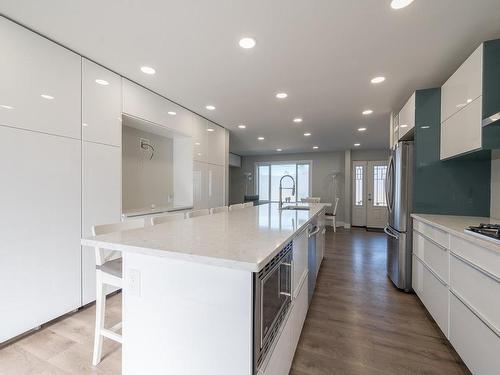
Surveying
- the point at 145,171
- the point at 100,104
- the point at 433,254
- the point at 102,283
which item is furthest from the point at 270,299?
the point at 145,171

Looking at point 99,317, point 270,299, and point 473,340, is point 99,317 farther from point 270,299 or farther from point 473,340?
point 473,340

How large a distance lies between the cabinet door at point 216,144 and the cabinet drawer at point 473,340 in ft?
12.4

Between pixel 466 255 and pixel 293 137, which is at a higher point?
pixel 293 137

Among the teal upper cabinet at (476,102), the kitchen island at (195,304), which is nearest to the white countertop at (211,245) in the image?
the kitchen island at (195,304)

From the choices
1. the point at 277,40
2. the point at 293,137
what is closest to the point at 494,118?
the point at 277,40

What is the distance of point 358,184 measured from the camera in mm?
7422

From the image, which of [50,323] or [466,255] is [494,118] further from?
[50,323]

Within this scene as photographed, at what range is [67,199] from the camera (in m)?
2.13

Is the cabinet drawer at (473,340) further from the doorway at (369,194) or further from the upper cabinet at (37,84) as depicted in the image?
the doorway at (369,194)

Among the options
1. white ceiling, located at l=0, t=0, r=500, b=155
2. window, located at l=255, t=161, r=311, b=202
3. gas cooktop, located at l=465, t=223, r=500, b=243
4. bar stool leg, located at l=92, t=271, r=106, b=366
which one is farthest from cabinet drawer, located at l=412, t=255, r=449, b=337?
window, located at l=255, t=161, r=311, b=202

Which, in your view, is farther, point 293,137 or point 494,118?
point 293,137

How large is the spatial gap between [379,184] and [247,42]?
21.6ft

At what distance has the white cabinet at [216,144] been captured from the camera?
4.37m

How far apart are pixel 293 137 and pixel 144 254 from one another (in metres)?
5.12
